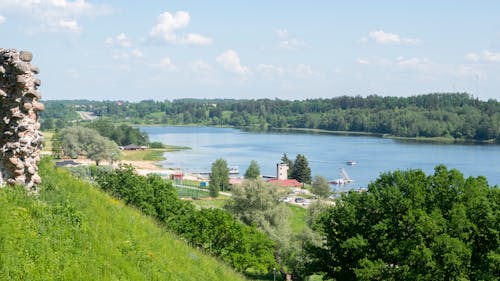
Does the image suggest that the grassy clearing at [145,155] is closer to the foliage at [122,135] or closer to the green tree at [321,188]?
the foliage at [122,135]

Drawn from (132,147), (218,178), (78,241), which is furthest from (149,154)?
(78,241)

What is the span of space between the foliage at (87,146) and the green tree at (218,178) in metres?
20.8

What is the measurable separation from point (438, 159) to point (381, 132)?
84.9m

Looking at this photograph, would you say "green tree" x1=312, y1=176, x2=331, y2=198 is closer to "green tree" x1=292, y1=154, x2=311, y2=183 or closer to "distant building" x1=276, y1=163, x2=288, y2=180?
"distant building" x1=276, y1=163, x2=288, y2=180

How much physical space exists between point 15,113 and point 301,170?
80.3 metres

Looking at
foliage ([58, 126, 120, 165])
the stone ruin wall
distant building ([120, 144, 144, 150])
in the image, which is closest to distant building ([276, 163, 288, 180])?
foliage ([58, 126, 120, 165])

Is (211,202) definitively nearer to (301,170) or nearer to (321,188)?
(321,188)

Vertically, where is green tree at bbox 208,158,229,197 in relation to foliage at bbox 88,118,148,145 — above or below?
below

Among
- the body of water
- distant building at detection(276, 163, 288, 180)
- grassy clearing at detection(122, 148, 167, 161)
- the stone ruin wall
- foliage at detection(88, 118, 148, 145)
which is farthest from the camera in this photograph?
foliage at detection(88, 118, 148, 145)

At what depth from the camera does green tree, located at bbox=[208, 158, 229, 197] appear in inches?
2768

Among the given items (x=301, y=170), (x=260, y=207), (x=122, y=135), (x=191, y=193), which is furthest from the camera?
(x=122, y=135)

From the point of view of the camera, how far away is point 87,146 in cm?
9050

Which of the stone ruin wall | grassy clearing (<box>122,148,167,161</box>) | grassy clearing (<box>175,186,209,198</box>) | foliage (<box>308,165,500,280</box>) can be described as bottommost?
grassy clearing (<box>175,186,209,198</box>)

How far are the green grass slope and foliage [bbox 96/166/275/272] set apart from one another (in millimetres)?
11889
